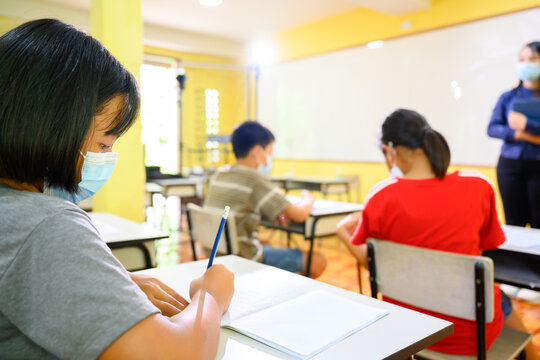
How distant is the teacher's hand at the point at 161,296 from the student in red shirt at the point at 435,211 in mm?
890

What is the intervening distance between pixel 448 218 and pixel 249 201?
1.05m

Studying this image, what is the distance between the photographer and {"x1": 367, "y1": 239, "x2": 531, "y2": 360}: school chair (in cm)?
123

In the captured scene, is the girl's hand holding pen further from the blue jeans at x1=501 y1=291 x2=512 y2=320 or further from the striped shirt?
the striped shirt

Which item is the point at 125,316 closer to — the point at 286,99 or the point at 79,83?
the point at 79,83

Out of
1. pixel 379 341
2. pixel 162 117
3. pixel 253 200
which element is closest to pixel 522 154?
pixel 253 200

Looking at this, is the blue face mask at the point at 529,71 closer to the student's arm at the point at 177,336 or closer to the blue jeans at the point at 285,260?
the blue jeans at the point at 285,260

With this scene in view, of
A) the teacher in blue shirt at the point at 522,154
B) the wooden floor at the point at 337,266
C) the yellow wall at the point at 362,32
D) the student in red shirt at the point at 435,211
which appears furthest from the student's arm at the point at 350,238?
the yellow wall at the point at 362,32

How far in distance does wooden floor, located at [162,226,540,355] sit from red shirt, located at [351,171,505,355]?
125 centimetres

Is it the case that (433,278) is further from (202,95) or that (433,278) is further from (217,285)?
(202,95)

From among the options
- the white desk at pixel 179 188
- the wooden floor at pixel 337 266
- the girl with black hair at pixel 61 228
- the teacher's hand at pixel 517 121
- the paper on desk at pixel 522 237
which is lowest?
the wooden floor at pixel 337 266

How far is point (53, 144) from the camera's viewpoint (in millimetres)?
566

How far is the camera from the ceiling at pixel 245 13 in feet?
18.1

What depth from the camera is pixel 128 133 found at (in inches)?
101

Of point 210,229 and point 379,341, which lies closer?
point 379,341
